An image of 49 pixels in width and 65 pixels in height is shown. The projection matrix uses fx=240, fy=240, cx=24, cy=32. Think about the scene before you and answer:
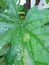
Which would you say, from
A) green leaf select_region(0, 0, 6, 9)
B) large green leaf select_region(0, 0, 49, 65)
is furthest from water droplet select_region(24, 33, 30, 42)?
green leaf select_region(0, 0, 6, 9)

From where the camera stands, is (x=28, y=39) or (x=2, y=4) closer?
(x=28, y=39)

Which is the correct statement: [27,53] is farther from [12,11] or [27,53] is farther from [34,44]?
[12,11]

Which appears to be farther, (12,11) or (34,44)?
(12,11)

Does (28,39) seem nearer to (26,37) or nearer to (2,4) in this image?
(26,37)

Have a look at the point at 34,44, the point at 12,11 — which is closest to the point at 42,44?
the point at 34,44

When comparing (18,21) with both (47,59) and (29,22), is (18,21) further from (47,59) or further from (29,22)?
(47,59)

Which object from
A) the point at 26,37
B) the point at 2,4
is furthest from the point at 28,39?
the point at 2,4

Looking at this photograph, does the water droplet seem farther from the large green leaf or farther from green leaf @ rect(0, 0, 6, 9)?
green leaf @ rect(0, 0, 6, 9)
